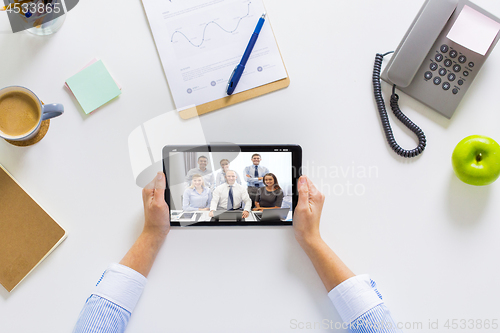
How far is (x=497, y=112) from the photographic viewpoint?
790mm

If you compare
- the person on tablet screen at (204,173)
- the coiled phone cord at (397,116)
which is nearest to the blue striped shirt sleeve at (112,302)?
the person on tablet screen at (204,173)

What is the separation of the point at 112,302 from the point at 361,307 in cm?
60

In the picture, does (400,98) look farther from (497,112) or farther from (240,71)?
(240,71)

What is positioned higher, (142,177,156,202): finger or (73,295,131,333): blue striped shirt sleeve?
(142,177,156,202): finger

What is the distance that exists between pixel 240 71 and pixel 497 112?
688 mm

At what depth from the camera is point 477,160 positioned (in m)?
0.75

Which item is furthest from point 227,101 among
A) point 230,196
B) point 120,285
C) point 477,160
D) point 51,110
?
point 477,160

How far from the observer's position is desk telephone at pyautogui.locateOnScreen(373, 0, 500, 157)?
2.35 feet

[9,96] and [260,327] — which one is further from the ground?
[9,96]

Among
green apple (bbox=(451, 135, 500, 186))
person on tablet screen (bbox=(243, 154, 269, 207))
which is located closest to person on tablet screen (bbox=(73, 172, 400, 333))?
person on tablet screen (bbox=(243, 154, 269, 207))

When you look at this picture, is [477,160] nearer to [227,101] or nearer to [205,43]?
[227,101]

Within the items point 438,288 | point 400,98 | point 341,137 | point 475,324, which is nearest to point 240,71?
point 341,137

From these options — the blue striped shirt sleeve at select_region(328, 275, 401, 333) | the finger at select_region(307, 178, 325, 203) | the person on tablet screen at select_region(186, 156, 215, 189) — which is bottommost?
the blue striped shirt sleeve at select_region(328, 275, 401, 333)

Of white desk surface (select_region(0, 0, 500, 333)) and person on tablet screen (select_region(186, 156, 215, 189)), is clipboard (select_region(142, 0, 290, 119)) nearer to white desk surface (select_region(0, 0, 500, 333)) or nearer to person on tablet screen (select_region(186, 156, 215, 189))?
white desk surface (select_region(0, 0, 500, 333))
